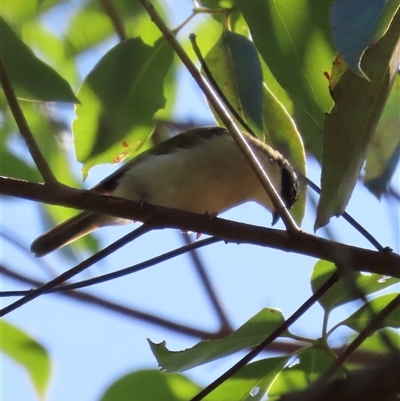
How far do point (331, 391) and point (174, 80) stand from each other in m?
1.49

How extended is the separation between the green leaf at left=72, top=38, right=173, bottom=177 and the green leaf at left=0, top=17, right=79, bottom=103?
0.76ft

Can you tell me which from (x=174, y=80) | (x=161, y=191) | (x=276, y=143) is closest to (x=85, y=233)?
(x=161, y=191)

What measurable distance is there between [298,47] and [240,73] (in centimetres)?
27

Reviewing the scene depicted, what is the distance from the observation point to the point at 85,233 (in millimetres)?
2168

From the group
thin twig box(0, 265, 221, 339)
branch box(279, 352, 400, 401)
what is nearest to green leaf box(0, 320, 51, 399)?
thin twig box(0, 265, 221, 339)

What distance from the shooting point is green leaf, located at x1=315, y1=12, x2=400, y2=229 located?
1034 mm

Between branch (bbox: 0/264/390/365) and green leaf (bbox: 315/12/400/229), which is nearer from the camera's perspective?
green leaf (bbox: 315/12/400/229)

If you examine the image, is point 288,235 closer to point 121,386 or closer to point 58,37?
point 121,386

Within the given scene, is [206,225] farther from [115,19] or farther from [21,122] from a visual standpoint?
[115,19]

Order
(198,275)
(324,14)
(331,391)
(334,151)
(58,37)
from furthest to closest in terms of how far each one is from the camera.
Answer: (198,275), (58,37), (324,14), (334,151), (331,391)

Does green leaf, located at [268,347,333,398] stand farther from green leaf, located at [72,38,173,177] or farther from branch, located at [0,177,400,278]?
green leaf, located at [72,38,173,177]

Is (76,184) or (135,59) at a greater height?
(76,184)

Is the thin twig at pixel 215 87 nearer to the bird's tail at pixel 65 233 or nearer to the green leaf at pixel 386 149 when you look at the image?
the green leaf at pixel 386 149

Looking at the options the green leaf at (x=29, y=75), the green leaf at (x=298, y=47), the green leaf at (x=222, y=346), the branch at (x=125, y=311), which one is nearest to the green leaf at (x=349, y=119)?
the green leaf at (x=298, y=47)
